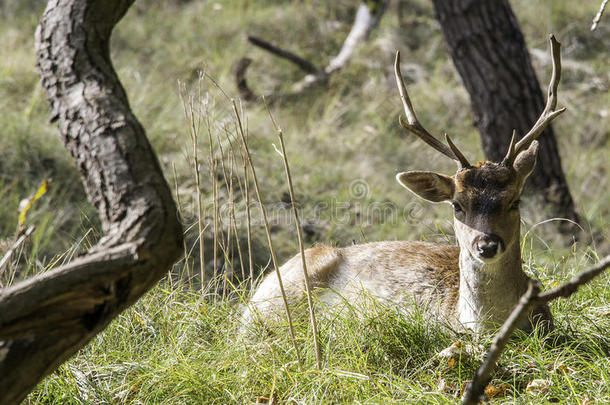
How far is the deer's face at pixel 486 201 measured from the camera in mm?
4164

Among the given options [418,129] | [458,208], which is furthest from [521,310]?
[418,129]

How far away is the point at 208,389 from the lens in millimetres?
3619

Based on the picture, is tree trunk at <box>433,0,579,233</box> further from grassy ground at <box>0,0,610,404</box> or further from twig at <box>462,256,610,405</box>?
twig at <box>462,256,610,405</box>

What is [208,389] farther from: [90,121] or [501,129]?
[501,129]

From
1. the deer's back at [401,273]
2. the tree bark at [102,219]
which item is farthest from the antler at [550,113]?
the tree bark at [102,219]

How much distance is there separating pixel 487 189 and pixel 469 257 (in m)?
0.40

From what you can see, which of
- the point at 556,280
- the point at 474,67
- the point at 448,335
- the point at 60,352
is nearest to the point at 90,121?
the point at 60,352

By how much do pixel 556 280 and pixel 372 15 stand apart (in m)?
7.64

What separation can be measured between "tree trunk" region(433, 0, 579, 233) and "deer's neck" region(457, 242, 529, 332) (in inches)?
121

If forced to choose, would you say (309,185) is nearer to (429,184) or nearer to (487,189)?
(429,184)

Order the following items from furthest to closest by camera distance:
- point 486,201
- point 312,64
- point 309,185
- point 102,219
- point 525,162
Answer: point 312,64
point 309,185
point 525,162
point 486,201
point 102,219

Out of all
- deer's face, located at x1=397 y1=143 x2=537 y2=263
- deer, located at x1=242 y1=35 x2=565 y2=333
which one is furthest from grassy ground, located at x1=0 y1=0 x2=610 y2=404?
→ deer's face, located at x1=397 y1=143 x2=537 y2=263

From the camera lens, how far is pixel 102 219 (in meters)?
2.66

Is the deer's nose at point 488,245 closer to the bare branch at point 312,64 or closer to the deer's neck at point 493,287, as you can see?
the deer's neck at point 493,287
